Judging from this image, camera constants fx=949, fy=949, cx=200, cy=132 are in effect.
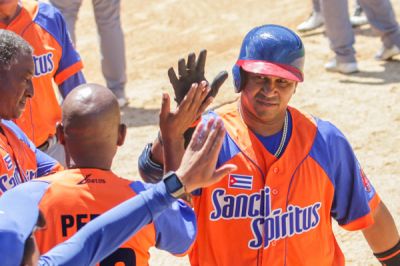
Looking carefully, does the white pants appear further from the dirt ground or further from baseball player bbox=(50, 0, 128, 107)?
the dirt ground

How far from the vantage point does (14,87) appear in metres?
4.18

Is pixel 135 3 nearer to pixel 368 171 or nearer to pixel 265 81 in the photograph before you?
pixel 368 171

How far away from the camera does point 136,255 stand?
3588mm

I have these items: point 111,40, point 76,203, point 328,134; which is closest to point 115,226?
point 76,203

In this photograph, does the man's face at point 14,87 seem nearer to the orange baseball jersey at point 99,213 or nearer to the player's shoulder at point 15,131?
the player's shoulder at point 15,131

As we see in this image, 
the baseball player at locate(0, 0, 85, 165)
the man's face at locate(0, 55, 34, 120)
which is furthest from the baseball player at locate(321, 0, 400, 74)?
the man's face at locate(0, 55, 34, 120)

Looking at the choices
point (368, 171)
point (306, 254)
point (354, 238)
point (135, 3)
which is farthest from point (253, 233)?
point (135, 3)

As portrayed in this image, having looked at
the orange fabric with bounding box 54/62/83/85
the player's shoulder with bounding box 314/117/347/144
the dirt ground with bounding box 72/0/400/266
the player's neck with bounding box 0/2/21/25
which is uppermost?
the player's neck with bounding box 0/2/21/25

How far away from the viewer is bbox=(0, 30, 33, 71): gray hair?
13.7 ft

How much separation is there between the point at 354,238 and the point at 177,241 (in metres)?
3.27

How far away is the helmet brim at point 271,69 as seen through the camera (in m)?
4.22

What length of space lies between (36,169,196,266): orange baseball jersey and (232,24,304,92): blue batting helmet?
877mm

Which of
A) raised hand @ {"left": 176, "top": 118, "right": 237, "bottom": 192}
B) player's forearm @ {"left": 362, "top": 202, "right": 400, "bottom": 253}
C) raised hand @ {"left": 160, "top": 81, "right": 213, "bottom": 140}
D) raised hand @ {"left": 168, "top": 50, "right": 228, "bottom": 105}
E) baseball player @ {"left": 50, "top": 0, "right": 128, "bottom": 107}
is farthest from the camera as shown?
baseball player @ {"left": 50, "top": 0, "right": 128, "bottom": 107}

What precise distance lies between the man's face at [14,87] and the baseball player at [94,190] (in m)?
0.50
